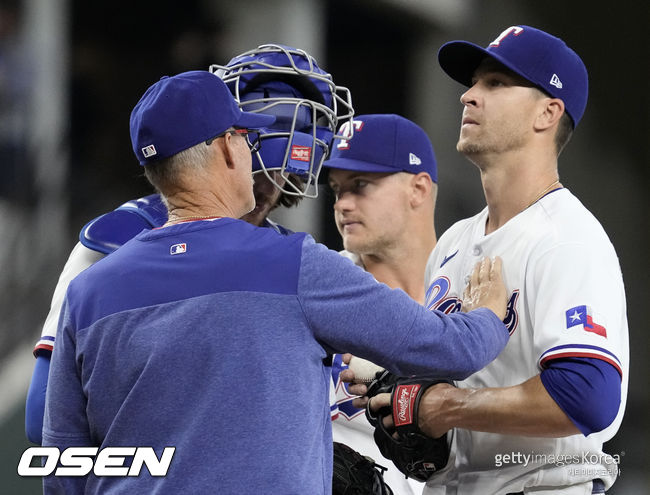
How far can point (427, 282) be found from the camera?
7.39 feet

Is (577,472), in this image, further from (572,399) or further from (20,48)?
(20,48)

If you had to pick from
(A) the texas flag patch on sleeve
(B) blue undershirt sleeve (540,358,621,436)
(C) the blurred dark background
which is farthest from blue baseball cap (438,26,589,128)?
(C) the blurred dark background

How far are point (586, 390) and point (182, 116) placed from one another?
2.93 feet

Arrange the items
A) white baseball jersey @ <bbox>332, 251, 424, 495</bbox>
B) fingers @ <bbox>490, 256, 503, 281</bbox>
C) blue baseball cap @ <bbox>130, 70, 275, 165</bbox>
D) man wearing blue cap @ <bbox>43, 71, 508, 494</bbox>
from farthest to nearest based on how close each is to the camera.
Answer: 1. white baseball jersey @ <bbox>332, 251, 424, 495</bbox>
2. fingers @ <bbox>490, 256, 503, 281</bbox>
3. blue baseball cap @ <bbox>130, 70, 275, 165</bbox>
4. man wearing blue cap @ <bbox>43, 71, 508, 494</bbox>

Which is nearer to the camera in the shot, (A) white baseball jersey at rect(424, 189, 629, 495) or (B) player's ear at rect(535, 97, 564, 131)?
(A) white baseball jersey at rect(424, 189, 629, 495)

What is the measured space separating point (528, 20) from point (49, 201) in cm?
407

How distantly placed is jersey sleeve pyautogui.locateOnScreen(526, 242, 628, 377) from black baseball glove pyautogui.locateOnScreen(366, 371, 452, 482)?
27 cm

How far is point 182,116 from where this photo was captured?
1.53 m

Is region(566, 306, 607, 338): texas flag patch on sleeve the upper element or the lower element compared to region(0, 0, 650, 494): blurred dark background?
upper

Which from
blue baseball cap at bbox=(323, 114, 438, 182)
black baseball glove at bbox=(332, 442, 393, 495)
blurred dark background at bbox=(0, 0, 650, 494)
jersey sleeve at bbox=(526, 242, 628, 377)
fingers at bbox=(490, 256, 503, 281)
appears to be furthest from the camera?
blurred dark background at bbox=(0, 0, 650, 494)

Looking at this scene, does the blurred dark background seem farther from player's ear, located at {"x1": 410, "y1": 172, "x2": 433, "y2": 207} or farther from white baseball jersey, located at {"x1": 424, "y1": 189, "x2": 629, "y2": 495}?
white baseball jersey, located at {"x1": 424, "y1": 189, "x2": 629, "y2": 495}

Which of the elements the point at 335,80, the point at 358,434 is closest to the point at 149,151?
the point at 358,434

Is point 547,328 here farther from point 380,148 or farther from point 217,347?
point 380,148

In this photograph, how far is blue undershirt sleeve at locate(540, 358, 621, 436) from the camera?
1605mm
